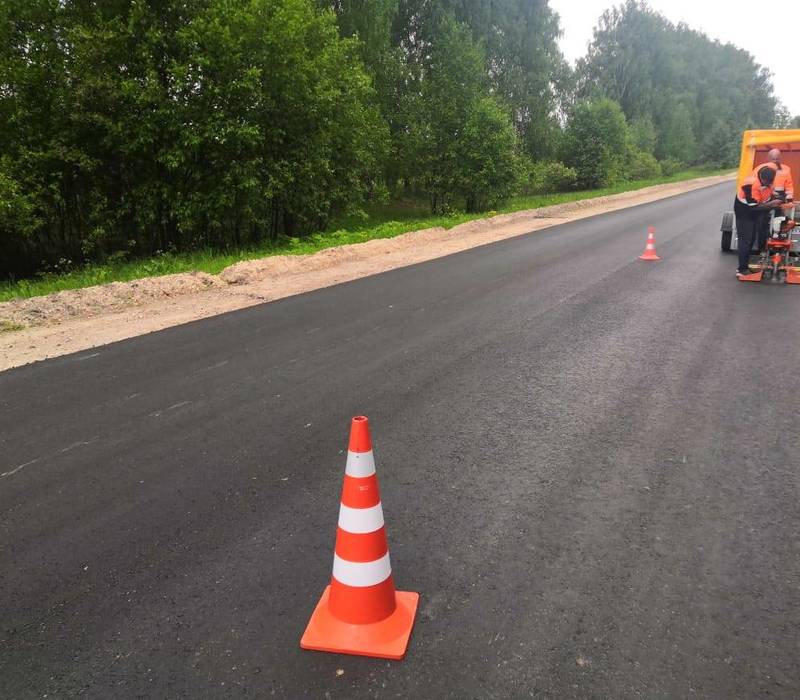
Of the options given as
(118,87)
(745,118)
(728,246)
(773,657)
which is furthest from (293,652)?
(745,118)

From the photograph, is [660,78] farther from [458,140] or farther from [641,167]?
[458,140]

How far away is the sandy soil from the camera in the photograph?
7.20m

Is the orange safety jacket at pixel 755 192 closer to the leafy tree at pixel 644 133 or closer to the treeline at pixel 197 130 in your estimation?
the treeline at pixel 197 130

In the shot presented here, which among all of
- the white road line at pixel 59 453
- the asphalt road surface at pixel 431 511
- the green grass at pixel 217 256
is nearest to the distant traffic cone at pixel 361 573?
the asphalt road surface at pixel 431 511

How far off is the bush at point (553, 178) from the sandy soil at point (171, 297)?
2009 centimetres

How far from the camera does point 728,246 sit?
Result: 11.9 m

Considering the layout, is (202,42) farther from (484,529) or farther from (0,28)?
(484,529)

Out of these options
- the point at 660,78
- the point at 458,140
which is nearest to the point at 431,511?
the point at 458,140

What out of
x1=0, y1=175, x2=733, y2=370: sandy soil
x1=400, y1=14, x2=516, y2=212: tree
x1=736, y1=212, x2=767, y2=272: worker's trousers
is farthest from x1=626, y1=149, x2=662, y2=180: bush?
x1=736, y1=212, x2=767, y2=272: worker's trousers

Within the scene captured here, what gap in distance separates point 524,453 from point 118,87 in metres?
15.0

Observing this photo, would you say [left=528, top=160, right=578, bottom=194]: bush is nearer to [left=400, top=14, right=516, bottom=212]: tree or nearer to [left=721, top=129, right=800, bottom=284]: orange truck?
[left=400, top=14, right=516, bottom=212]: tree

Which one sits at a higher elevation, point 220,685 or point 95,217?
point 95,217

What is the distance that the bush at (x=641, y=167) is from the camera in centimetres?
4250

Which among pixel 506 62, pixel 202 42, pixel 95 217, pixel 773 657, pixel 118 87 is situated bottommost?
pixel 773 657
